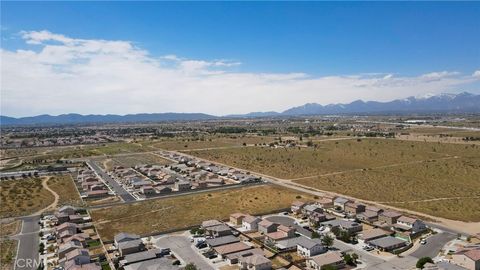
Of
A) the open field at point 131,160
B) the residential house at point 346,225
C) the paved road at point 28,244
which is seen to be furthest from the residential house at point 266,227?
the open field at point 131,160

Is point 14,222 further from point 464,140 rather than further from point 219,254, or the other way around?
point 464,140

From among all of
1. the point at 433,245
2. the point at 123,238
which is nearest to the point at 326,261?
the point at 433,245

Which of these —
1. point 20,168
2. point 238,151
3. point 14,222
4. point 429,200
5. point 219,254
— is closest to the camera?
point 219,254

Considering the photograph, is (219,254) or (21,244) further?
(21,244)

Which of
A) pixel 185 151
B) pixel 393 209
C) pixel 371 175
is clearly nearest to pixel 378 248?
pixel 393 209

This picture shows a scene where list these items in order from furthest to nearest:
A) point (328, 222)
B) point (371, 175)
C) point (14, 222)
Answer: point (371, 175) → point (14, 222) → point (328, 222)

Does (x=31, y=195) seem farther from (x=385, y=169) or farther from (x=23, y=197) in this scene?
(x=385, y=169)

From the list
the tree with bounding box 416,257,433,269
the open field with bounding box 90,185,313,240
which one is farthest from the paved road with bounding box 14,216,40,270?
the tree with bounding box 416,257,433,269
